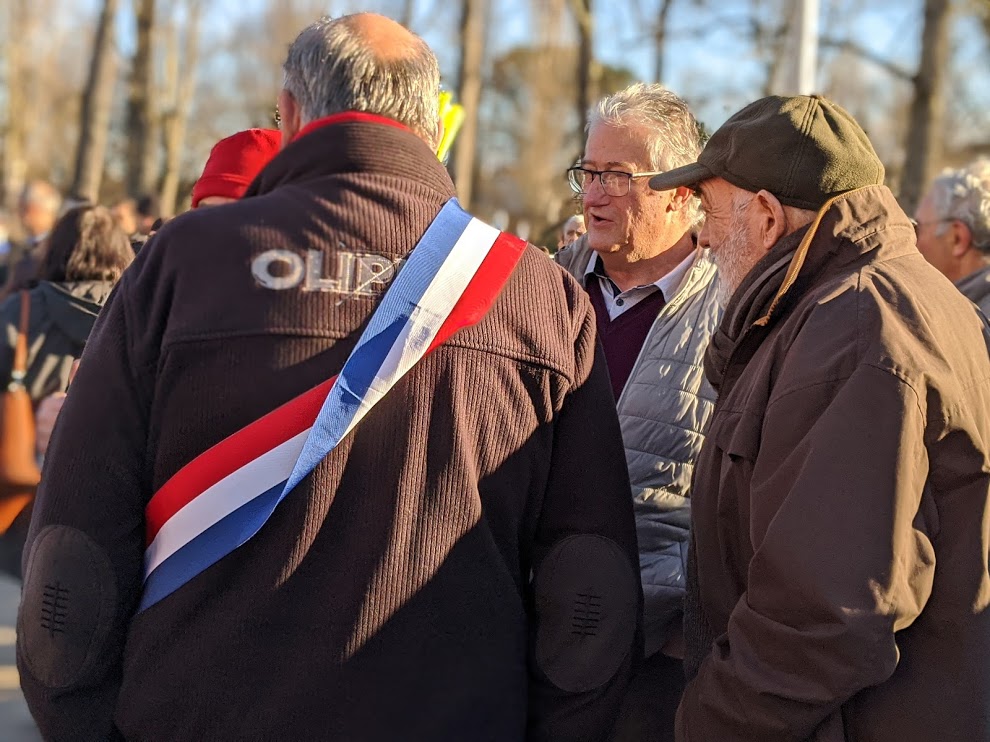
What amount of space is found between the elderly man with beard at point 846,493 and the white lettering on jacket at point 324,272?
697 mm

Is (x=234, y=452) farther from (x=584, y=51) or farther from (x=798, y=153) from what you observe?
(x=584, y=51)

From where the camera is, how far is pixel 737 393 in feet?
7.30

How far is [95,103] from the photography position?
14375 millimetres

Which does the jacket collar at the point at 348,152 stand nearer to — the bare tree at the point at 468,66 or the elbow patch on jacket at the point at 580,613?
the elbow patch on jacket at the point at 580,613

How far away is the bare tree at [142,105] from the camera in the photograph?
14.4 meters

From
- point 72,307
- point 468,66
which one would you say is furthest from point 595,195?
point 468,66

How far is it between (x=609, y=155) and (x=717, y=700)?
166 cm

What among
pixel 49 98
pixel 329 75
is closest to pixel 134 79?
pixel 329 75

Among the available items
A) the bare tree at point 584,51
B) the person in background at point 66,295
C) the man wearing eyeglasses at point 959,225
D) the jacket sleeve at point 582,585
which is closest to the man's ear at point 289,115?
the jacket sleeve at point 582,585

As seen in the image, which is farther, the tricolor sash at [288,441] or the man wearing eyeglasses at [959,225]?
the man wearing eyeglasses at [959,225]

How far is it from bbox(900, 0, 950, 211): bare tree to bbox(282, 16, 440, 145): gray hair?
8695 mm

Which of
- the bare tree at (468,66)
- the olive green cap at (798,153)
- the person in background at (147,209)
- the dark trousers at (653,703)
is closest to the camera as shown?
the olive green cap at (798,153)

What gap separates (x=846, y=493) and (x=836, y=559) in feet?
0.35

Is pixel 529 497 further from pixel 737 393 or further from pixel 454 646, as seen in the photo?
pixel 737 393
